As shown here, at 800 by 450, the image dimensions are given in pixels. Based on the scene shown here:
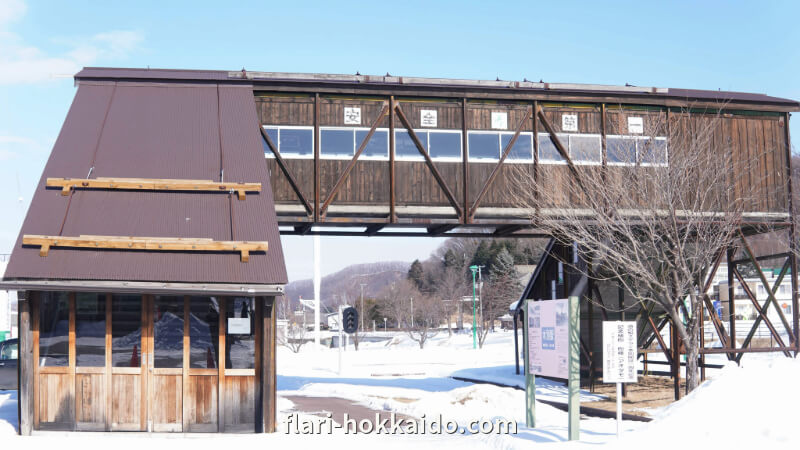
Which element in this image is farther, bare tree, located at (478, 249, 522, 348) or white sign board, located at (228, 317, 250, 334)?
bare tree, located at (478, 249, 522, 348)

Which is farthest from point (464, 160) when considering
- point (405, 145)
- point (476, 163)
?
point (405, 145)

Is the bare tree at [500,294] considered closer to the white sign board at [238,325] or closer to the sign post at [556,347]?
the sign post at [556,347]

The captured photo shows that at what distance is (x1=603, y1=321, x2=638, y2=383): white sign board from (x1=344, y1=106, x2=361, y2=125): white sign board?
10.7 metres

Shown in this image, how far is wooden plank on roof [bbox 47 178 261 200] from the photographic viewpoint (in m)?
16.7

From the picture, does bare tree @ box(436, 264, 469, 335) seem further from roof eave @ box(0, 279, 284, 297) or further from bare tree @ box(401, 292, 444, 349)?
roof eave @ box(0, 279, 284, 297)

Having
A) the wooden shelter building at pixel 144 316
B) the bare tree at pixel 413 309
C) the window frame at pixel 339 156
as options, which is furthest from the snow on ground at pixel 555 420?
the bare tree at pixel 413 309

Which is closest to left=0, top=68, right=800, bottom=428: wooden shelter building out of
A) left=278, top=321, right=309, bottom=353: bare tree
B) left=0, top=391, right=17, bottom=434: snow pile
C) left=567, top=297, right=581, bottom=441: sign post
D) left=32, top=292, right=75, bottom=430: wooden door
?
left=32, top=292, right=75, bottom=430: wooden door

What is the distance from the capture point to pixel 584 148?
907 inches

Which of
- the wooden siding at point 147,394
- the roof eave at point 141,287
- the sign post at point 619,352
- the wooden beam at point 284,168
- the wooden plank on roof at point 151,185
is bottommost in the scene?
the wooden siding at point 147,394

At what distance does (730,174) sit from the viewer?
23266 mm

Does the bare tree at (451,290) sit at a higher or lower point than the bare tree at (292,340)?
higher

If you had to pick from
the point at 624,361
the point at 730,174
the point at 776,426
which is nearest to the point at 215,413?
the point at 624,361

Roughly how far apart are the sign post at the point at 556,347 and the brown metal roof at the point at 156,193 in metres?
5.08

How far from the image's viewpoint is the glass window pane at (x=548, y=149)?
2286cm
